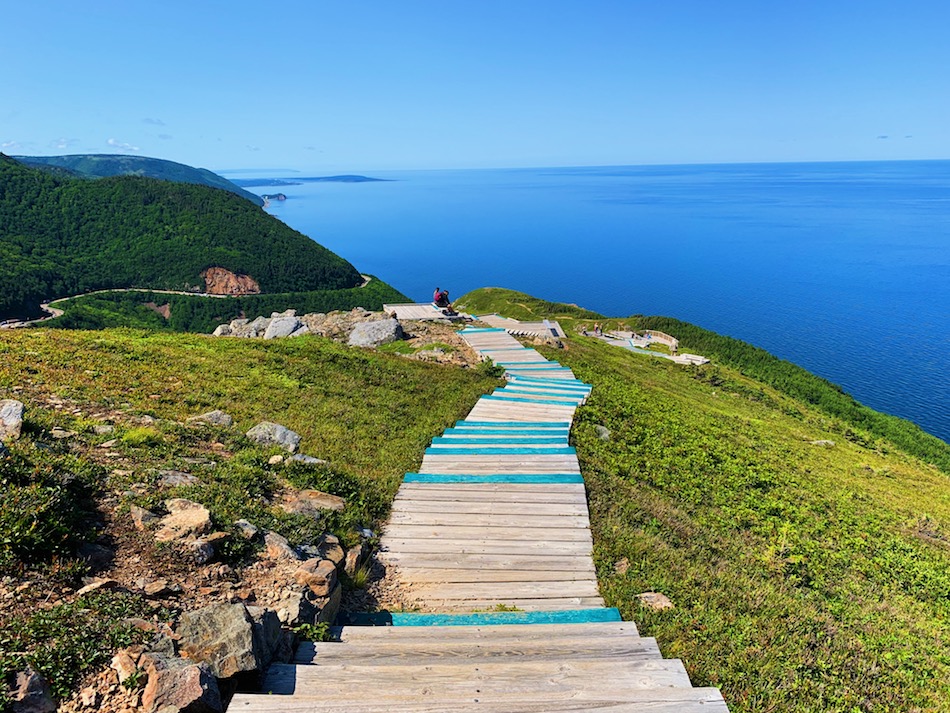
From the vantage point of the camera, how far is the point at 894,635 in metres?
8.02

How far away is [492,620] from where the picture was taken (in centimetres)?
593

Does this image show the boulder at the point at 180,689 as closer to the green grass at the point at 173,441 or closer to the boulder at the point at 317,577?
the green grass at the point at 173,441

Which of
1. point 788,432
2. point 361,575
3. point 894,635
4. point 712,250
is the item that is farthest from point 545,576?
point 712,250

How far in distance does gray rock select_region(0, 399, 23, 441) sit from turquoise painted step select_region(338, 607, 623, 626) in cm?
616

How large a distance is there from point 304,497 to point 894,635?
9.40 m

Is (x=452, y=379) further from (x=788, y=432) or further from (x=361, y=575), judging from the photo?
(x=788, y=432)

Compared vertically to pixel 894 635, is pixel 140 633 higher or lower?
higher

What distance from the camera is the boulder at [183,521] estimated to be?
625cm

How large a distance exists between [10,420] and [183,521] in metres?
4.44

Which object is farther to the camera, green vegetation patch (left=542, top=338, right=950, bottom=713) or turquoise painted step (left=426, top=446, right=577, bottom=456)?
turquoise painted step (left=426, top=446, right=577, bottom=456)

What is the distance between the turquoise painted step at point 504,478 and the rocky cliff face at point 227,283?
14716 centimetres

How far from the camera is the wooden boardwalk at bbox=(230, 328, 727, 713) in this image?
14.0ft

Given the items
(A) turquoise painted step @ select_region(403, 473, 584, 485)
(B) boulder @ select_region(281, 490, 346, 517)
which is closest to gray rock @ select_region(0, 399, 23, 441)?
(B) boulder @ select_region(281, 490, 346, 517)

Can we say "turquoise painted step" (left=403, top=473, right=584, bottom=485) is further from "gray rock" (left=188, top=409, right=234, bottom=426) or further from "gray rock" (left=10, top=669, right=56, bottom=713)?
"gray rock" (left=10, top=669, right=56, bottom=713)
